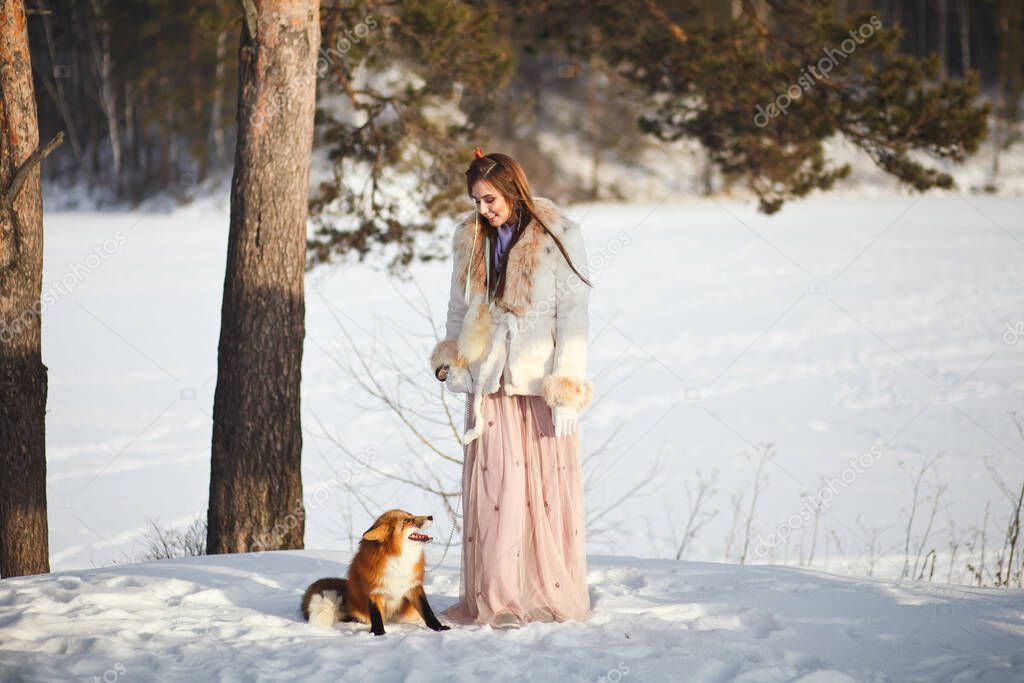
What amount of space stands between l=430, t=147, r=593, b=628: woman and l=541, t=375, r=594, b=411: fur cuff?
1 centimetres

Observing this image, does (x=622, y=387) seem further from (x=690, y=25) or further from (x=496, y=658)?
(x=496, y=658)

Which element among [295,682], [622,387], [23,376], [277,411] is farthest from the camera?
[622,387]

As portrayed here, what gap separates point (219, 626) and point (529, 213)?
2.27 meters

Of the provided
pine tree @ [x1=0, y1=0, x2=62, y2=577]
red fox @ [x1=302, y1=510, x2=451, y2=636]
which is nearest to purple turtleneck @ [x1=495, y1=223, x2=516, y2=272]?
red fox @ [x1=302, y1=510, x2=451, y2=636]

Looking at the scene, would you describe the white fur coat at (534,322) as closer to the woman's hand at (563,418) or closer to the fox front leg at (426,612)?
the woman's hand at (563,418)

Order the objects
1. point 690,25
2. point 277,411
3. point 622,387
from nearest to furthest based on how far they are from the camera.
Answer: point 277,411 → point 690,25 → point 622,387

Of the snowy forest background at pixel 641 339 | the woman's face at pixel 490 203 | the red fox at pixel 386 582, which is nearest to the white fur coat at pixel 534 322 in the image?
the woman's face at pixel 490 203

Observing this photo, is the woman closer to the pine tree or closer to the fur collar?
the fur collar

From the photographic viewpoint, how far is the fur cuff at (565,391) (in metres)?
3.93

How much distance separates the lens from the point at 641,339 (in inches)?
569

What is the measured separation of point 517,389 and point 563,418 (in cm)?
26

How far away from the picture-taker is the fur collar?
402 cm

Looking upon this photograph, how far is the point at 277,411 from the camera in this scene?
17.5ft

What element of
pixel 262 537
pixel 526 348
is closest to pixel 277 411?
pixel 262 537
